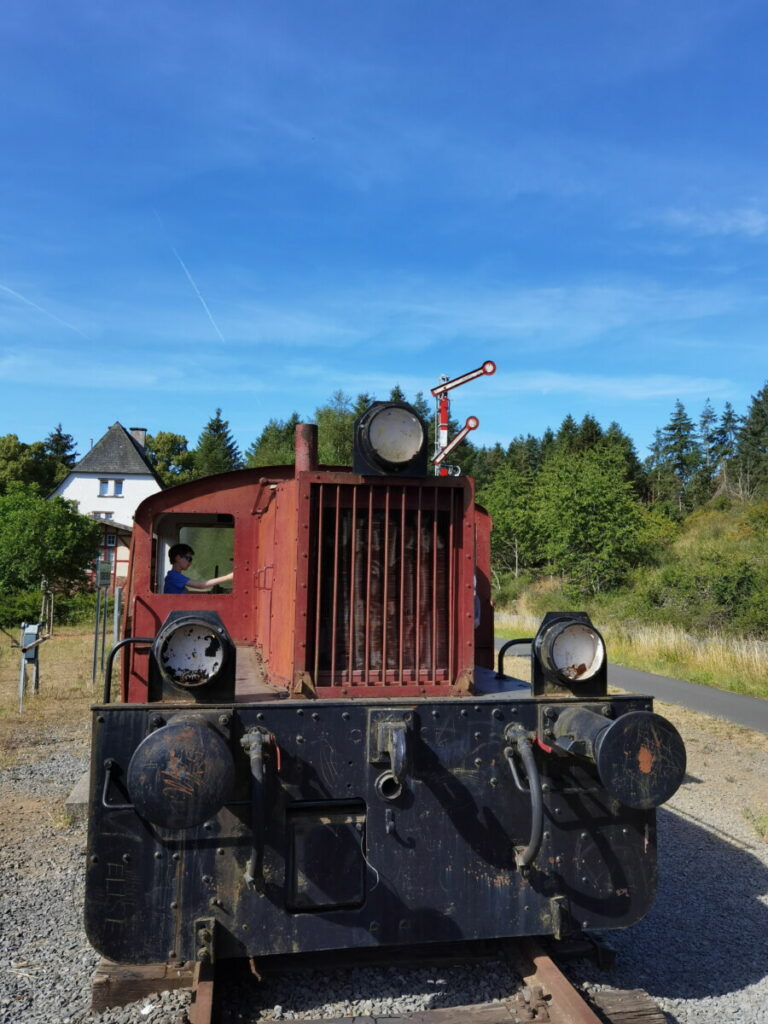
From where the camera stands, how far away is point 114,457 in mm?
49875

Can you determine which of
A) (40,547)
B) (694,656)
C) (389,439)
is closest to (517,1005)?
(389,439)

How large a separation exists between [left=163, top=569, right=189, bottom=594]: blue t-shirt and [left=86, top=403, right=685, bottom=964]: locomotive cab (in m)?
1.80

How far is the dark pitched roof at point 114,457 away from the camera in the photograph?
49.2 metres

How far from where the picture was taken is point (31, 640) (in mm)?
11281

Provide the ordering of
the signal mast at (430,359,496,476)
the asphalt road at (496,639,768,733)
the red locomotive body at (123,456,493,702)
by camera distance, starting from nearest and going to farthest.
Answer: the red locomotive body at (123,456,493,702) → the signal mast at (430,359,496,476) → the asphalt road at (496,639,768,733)

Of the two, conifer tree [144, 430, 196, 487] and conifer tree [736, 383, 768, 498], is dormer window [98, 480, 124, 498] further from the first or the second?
conifer tree [736, 383, 768, 498]

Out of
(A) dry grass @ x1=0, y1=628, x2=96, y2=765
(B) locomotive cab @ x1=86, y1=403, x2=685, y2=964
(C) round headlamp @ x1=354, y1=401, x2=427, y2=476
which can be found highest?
(C) round headlamp @ x1=354, y1=401, x2=427, y2=476

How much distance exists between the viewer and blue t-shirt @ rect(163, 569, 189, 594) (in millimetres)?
5516

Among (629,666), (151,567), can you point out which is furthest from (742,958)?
(629,666)

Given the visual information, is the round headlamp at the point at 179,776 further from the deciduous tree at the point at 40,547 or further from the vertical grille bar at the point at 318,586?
the deciduous tree at the point at 40,547

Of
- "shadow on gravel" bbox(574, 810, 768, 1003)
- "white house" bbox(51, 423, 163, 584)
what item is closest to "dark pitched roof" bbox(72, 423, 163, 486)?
"white house" bbox(51, 423, 163, 584)

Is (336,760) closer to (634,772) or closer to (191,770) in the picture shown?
(191,770)

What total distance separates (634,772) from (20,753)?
24.9ft

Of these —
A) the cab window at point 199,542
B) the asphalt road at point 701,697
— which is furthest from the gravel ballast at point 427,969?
the asphalt road at point 701,697
